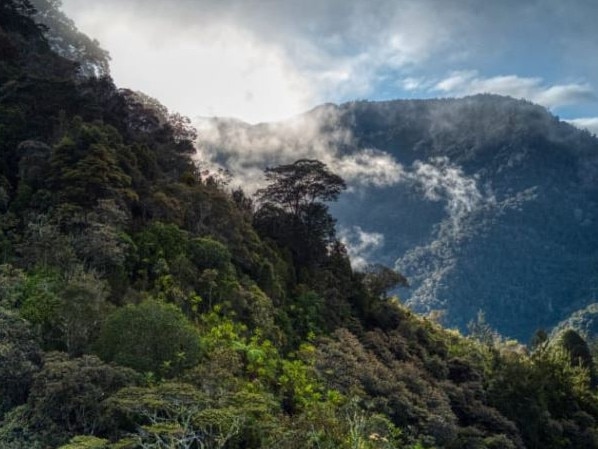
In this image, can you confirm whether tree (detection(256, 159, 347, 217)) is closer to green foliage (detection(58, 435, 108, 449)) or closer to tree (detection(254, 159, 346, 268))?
tree (detection(254, 159, 346, 268))

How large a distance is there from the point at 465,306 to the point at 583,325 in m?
35.5

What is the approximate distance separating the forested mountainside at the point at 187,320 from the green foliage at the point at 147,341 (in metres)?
0.04

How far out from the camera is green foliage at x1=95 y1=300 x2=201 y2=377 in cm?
1680

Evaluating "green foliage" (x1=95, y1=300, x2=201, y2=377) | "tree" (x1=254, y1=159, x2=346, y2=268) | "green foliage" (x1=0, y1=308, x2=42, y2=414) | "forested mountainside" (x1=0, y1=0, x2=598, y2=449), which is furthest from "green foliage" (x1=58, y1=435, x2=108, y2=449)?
"tree" (x1=254, y1=159, x2=346, y2=268)

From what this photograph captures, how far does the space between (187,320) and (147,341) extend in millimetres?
4465

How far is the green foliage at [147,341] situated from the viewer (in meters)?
16.8

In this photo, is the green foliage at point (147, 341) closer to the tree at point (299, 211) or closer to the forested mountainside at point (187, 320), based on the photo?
the forested mountainside at point (187, 320)

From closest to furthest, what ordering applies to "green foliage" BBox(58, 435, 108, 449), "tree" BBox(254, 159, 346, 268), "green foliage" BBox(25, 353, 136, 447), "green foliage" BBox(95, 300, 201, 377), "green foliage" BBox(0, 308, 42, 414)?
"green foliage" BBox(58, 435, 108, 449)
"green foliage" BBox(25, 353, 136, 447)
"green foliage" BBox(0, 308, 42, 414)
"green foliage" BBox(95, 300, 201, 377)
"tree" BBox(254, 159, 346, 268)

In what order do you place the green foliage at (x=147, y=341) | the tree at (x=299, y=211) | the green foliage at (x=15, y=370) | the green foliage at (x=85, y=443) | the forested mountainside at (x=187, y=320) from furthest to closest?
the tree at (x=299, y=211) → the green foliage at (x=147, y=341) → the green foliage at (x=15, y=370) → the forested mountainside at (x=187, y=320) → the green foliage at (x=85, y=443)

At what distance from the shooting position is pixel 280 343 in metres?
27.8

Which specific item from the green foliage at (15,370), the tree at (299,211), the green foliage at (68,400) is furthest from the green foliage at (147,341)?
the tree at (299,211)

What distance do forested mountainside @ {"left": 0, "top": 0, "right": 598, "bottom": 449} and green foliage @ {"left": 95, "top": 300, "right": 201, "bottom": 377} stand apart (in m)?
0.04

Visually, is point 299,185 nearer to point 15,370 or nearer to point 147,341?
point 147,341

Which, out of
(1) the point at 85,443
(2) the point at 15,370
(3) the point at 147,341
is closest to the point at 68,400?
(2) the point at 15,370
